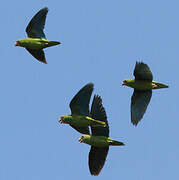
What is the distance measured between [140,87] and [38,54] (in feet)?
21.8

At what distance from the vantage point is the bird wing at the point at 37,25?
39156mm

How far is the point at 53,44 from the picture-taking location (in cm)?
3797

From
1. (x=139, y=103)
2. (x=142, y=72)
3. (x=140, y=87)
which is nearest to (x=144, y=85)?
(x=140, y=87)

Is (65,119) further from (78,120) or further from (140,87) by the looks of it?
(140,87)

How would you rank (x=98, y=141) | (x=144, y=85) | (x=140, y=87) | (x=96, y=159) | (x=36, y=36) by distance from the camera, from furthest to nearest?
(x=36, y=36)
(x=140, y=87)
(x=144, y=85)
(x=96, y=159)
(x=98, y=141)

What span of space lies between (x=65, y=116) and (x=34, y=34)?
6127 millimetres

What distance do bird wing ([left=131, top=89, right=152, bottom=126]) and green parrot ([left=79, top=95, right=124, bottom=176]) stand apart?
6.41 feet

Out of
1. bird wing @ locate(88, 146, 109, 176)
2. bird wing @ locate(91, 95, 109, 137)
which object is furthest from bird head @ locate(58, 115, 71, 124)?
bird wing @ locate(88, 146, 109, 176)

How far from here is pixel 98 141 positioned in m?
35.7

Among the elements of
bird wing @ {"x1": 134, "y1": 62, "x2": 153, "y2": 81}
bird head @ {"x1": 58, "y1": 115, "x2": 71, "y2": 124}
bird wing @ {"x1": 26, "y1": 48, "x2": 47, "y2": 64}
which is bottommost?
bird head @ {"x1": 58, "y1": 115, "x2": 71, "y2": 124}

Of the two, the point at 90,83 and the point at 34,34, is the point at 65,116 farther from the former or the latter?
the point at 34,34

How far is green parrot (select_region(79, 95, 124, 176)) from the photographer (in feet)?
117

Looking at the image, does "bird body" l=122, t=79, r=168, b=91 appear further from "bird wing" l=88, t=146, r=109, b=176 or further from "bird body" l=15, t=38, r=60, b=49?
"bird body" l=15, t=38, r=60, b=49

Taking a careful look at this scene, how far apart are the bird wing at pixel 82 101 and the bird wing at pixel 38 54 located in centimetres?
465
